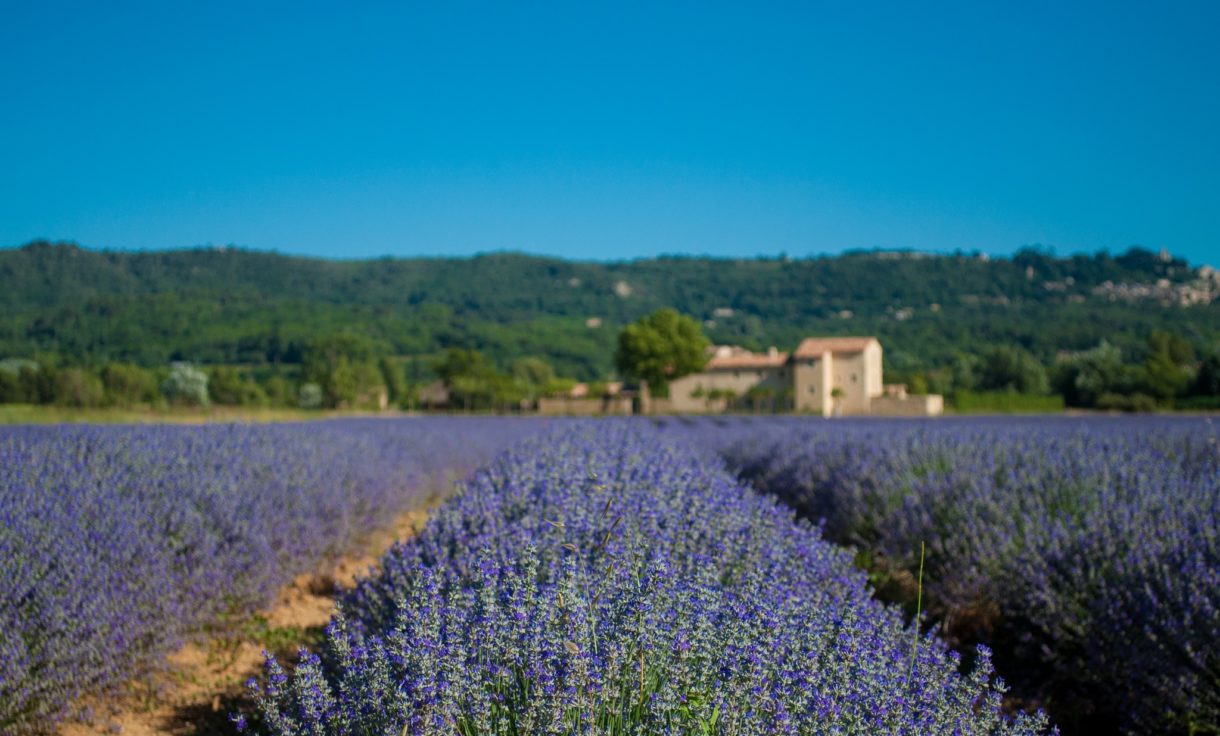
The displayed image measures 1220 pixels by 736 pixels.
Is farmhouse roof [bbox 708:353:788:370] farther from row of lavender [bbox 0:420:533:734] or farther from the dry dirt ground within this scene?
the dry dirt ground

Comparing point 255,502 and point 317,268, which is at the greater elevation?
point 317,268

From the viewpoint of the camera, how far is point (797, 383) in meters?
45.6

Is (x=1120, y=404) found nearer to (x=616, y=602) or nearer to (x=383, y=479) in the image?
(x=383, y=479)

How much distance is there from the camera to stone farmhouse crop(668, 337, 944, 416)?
44.9 meters

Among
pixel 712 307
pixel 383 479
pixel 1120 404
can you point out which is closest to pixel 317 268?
pixel 712 307

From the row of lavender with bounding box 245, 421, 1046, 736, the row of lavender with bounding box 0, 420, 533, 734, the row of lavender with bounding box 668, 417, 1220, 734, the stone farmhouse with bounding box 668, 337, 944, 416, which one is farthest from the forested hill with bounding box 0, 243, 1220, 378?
the row of lavender with bounding box 245, 421, 1046, 736

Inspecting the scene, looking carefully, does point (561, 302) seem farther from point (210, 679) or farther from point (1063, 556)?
point (1063, 556)

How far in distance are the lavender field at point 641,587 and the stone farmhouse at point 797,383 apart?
38438 millimetres

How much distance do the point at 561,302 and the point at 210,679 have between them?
13650cm

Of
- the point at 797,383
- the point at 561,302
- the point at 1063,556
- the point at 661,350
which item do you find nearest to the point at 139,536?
the point at 1063,556

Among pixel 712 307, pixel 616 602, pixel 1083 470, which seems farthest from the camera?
pixel 712 307

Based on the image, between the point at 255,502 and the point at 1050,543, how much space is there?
4096 mm

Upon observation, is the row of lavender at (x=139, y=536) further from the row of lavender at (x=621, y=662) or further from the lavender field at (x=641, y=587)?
the row of lavender at (x=621, y=662)

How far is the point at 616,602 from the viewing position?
1.89 metres
